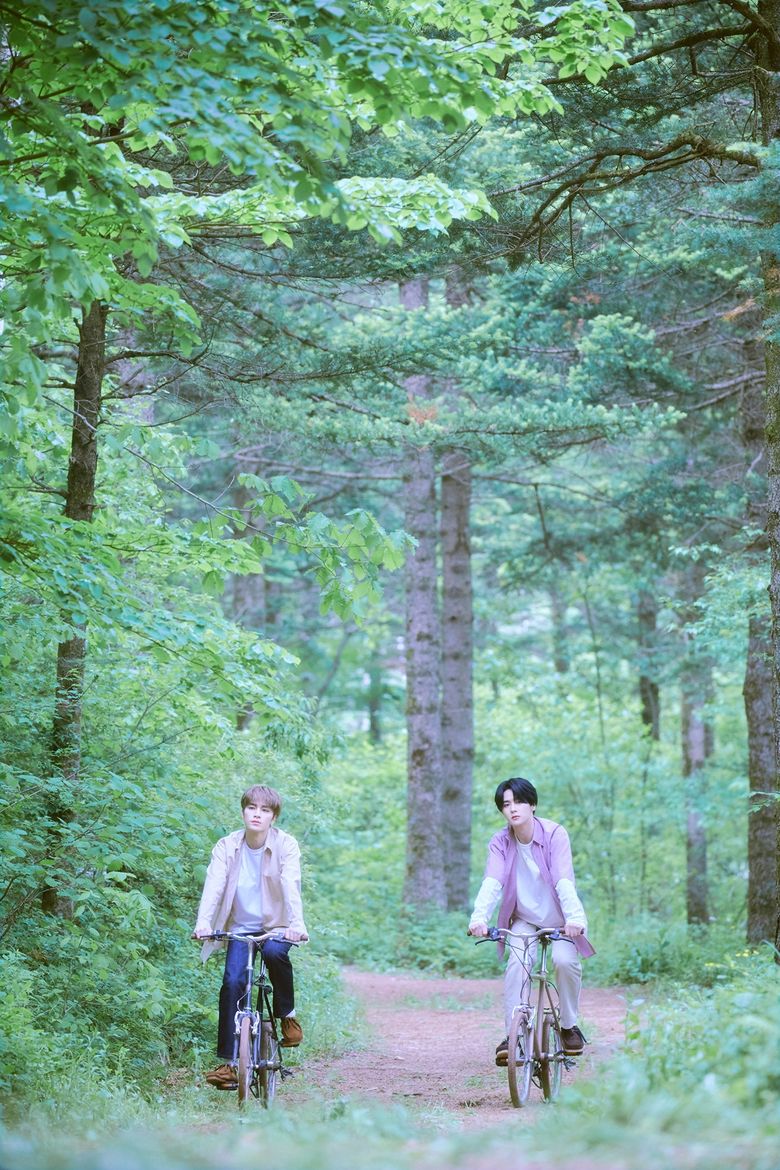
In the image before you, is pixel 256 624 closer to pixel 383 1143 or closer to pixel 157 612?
pixel 157 612

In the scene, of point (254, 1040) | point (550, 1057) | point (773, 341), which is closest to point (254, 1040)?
point (254, 1040)

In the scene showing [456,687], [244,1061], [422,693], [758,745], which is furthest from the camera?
[456,687]

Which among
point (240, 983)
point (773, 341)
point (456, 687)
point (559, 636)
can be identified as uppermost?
point (559, 636)

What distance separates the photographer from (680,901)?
2622 cm

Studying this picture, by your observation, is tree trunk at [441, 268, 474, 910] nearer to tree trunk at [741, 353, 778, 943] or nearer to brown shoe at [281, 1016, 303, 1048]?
tree trunk at [741, 353, 778, 943]

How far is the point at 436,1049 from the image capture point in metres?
10.6

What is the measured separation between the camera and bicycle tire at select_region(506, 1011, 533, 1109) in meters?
7.05

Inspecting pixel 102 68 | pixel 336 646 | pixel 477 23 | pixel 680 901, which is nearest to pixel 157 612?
pixel 102 68

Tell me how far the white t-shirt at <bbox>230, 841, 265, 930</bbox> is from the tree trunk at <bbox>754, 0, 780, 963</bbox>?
3265mm

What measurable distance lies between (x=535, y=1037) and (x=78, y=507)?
14.9ft

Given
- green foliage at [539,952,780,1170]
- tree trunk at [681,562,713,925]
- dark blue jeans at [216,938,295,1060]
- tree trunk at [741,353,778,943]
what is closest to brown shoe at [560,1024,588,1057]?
dark blue jeans at [216,938,295,1060]

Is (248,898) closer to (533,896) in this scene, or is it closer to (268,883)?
(268,883)

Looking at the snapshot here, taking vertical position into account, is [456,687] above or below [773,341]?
below

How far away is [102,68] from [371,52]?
1423 mm
